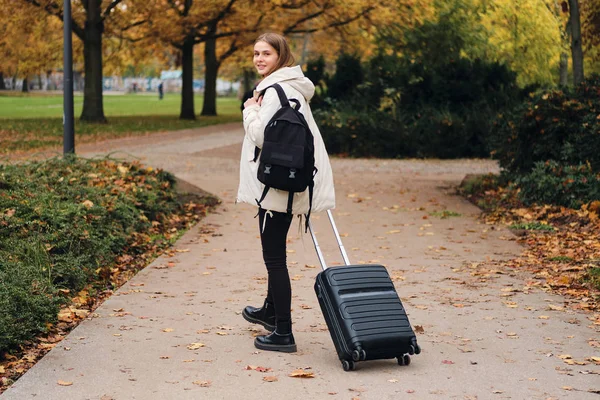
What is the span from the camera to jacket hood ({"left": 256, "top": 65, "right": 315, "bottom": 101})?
5223mm

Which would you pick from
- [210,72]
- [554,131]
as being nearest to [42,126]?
[210,72]

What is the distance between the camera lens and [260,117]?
515 centimetres

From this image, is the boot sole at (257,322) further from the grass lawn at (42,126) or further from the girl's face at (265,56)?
the grass lawn at (42,126)

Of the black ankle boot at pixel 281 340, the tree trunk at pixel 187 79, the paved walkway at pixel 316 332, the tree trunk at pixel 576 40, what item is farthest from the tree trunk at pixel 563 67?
the black ankle boot at pixel 281 340

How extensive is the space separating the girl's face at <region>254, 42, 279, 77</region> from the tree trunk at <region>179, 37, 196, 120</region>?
1294 inches

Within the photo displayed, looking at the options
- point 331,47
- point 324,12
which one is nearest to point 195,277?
point 324,12

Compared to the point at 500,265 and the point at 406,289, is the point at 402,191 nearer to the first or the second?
the point at 500,265

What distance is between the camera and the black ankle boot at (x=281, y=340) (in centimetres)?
549

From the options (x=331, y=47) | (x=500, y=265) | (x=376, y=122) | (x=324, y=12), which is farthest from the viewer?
(x=331, y=47)

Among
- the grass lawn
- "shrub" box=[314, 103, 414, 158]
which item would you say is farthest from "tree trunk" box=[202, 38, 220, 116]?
"shrub" box=[314, 103, 414, 158]

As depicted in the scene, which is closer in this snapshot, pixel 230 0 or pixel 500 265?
pixel 500 265

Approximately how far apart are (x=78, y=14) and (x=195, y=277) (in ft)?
87.3

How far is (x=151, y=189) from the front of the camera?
11008mm

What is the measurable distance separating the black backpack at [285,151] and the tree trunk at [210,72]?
36810 millimetres
